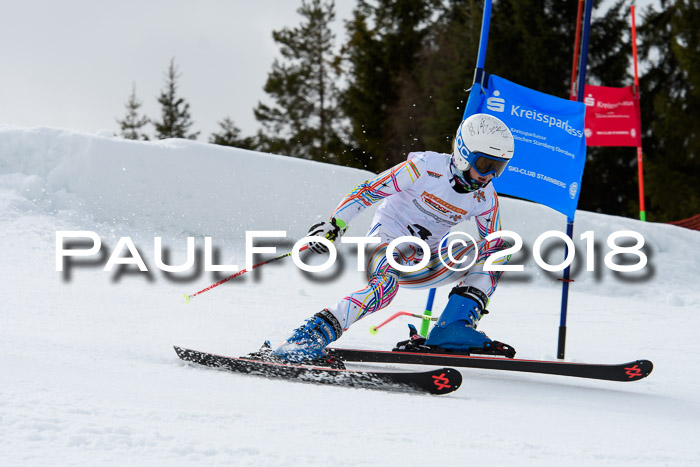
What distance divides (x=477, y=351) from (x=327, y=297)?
3.39m

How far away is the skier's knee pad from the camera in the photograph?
13.7ft

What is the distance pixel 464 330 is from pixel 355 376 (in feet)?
2.90

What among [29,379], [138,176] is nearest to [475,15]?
[138,176]

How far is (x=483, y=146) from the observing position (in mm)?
3975

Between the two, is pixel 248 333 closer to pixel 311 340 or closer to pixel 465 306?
pixel 311 340

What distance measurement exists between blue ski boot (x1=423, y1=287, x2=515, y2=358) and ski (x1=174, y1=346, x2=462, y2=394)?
771mm

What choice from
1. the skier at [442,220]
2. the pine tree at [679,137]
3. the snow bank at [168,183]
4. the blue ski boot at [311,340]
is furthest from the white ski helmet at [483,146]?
the pine tree at [679,137]

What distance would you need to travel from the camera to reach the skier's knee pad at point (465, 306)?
13.7ft

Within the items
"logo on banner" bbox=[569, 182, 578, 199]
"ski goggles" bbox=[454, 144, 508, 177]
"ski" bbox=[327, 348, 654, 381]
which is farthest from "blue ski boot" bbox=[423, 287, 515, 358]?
"logo on banner" bbox=[569, 182, 578, 199]

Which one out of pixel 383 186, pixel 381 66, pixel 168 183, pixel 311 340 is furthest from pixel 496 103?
pixel 381 66

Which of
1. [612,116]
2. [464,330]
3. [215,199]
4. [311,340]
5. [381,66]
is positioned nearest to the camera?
[311,340]

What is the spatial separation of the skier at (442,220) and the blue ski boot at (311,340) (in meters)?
0.11

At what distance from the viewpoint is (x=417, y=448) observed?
2.43 metres

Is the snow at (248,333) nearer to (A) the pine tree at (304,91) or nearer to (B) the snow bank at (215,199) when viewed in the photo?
(B) the snow bank at (215,199)
